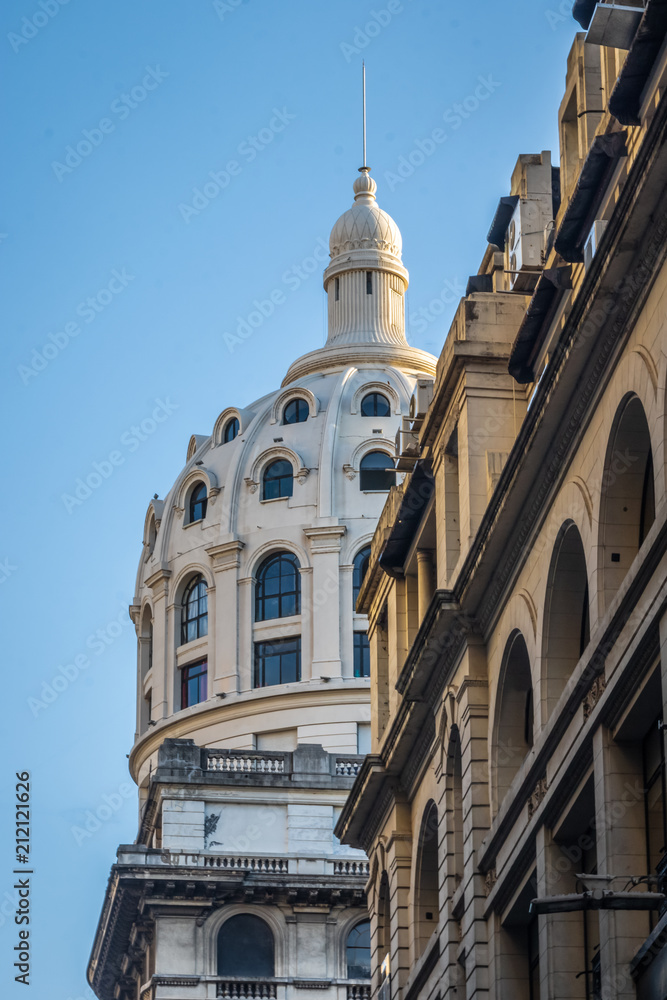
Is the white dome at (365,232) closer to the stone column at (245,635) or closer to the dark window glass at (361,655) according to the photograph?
the stone column at (245,635)

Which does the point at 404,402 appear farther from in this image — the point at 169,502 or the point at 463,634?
the point at 463,634

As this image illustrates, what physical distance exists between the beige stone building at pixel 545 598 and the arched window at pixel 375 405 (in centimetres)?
4050

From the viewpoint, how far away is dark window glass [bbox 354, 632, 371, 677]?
8512cm

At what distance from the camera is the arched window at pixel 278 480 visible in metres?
89.3

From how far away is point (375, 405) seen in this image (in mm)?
90562

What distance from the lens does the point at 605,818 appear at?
97.7 feet

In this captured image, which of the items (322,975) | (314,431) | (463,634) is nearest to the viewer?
(463,634)

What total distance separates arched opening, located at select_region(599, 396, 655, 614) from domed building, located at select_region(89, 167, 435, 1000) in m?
37.5

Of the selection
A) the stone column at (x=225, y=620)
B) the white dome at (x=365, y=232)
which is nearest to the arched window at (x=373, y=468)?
the stone column at (x=225, y=620)

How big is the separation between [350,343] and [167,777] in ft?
95.4

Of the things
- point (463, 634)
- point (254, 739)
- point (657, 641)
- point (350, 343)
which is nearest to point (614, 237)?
point (657, 641)

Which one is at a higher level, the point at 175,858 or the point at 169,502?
the point at 169,502

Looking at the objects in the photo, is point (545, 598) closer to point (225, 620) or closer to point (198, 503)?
point (225, 620)

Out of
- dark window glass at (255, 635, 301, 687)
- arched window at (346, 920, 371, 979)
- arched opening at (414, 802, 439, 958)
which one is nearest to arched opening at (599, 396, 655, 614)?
arched opening at (414, 802, 439, 958)
